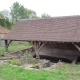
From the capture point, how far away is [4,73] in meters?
9.09

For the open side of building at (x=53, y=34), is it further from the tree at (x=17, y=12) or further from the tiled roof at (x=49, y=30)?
the tree at (x=17, y=12)

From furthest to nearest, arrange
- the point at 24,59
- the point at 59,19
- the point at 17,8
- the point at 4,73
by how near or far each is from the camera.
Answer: the point at 17,8 → the point at 59,19 → the point at 24,59 → the point at 4,73

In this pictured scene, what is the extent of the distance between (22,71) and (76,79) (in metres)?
3.08

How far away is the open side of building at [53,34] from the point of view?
14.4 metres

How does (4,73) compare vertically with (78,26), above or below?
below

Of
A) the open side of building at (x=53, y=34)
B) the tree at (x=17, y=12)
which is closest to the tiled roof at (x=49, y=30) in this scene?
the open side of building at (x=53, y=34)

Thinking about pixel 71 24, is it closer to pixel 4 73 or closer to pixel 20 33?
pixel 20 33

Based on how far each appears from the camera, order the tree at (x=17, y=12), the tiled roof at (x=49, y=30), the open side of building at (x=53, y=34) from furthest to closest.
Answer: the tree at (x=17, y=12), the open side of building at (x=53, y=34), the tiled roof at (x=49, y=30)

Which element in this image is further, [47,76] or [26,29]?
[26,29]

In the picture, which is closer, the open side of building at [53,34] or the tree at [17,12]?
the open side of building at [53,34]

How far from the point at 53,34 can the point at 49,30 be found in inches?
40.0

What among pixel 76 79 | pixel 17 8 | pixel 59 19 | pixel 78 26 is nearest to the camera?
pixel 76 79

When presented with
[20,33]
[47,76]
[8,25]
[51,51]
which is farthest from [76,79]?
[8,25]

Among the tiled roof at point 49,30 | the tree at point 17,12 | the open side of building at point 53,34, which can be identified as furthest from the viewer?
the tree at point 17,12
